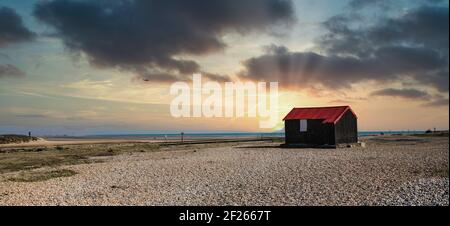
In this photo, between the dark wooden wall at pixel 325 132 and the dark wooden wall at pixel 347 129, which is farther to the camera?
the dark wooden wall at pixel 347 129

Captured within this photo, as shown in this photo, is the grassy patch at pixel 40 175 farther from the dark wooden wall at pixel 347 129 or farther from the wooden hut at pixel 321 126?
the dark wooden wall at pixel 347 129

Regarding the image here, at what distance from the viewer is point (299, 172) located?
27047 mm

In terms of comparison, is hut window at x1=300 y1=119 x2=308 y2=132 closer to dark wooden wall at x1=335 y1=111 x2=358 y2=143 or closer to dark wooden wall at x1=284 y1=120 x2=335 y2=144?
dark wooden wall at x1=284 y1=120 x2=335 y2=144

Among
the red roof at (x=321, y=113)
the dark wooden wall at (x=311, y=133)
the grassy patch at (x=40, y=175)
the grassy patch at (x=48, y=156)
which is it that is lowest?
the grassy patch at (x=40, y=175)

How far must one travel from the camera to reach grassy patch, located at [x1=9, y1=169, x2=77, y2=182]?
26141mm

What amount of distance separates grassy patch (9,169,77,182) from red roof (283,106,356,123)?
35374mm

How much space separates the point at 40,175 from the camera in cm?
2797

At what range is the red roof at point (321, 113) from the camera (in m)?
54.2

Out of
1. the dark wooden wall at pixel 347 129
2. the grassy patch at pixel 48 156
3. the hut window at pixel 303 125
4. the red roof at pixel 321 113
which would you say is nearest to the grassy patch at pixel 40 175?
the grassy patch at pixel 48 156

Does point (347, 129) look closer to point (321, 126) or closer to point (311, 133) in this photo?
point (321, 126)

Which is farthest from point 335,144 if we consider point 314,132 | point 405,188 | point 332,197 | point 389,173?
point 332,197
